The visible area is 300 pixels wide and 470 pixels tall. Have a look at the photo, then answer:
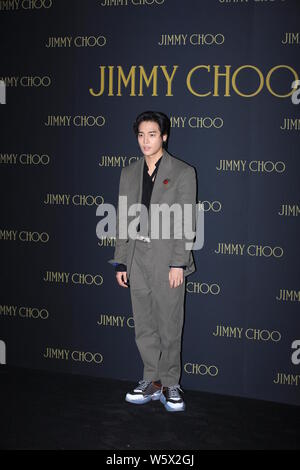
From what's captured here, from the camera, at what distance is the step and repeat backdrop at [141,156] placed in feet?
11.6

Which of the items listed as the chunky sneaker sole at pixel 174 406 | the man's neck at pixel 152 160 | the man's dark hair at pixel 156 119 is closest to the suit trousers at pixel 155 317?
the chunky sneaker sole at pixel 174 406

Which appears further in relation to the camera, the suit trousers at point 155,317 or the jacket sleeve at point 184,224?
the suit trousers at point 155,317

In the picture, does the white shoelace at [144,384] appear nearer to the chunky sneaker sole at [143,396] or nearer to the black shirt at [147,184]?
the chunky sneaker sole at [143,396]

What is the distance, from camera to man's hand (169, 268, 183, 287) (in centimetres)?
332

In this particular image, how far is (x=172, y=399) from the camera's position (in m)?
3.46

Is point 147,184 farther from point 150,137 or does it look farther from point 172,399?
point 172,399

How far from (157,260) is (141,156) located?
83 centimetres

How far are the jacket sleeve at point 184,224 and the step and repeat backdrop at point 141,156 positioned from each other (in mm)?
379

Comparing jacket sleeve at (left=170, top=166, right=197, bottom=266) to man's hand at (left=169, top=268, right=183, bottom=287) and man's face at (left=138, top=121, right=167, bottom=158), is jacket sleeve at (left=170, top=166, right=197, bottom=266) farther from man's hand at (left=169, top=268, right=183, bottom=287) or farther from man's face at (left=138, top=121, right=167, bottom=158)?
man's face at (left=138, top=121, right=167, bottom=158)

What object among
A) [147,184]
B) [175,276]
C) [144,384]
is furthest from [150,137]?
[144,384]

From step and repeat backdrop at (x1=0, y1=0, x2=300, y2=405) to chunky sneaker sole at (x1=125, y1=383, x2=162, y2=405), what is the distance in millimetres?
334

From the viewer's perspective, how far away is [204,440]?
3.05 m

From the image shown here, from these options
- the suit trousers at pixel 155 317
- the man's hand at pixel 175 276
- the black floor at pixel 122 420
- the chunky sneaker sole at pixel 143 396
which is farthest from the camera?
the chunky sneaker sole at pixel 143 396

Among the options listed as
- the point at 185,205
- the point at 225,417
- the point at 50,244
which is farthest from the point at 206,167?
the point at 225,417
